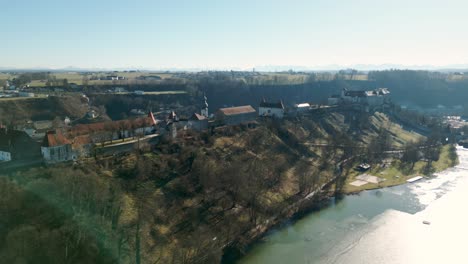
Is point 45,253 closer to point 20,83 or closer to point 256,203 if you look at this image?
point 256,203

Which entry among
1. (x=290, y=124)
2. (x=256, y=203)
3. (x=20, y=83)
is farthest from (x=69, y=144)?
(x=20, y=83)

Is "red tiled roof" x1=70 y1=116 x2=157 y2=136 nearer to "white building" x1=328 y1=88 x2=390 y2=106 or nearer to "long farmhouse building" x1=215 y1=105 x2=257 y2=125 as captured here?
"long farmhouse building" x1=215 y1=105 x2=257 y2=125

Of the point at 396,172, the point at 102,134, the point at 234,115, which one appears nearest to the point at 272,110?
the point at 234,115

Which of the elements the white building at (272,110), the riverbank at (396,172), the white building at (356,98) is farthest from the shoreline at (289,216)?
the white building at (356,98)

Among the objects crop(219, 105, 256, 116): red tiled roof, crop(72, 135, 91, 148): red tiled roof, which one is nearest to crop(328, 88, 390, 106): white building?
crop(219, 105, 256, 116): red tiled roof

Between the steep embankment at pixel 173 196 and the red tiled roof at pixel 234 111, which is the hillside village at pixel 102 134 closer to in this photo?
Result: the red tiled roof at pixel 234 111

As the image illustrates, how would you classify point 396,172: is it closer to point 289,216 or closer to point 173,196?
point 289,216

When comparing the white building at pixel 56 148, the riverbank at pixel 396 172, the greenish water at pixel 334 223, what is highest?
the white building at pixel 56 148
